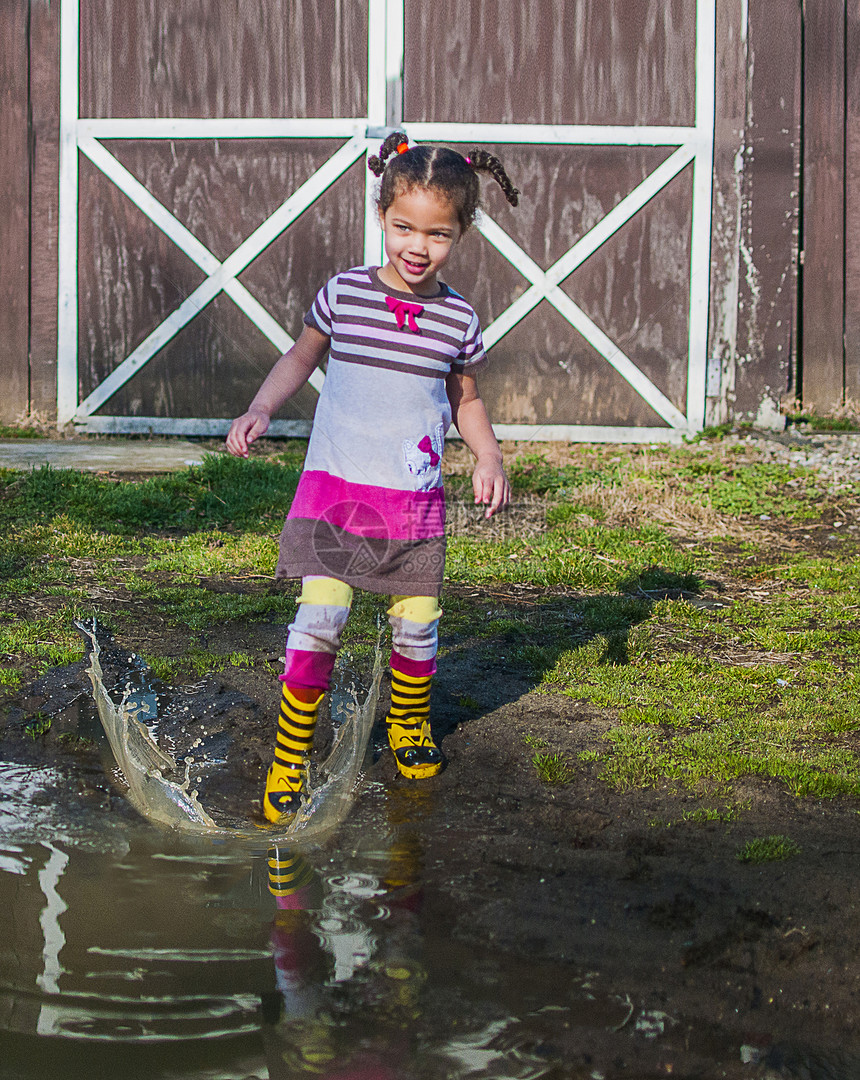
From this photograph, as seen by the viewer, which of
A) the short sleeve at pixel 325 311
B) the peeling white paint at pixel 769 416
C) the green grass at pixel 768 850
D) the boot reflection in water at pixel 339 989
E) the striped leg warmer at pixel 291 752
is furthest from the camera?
the peeling white paint at pixel 769 416

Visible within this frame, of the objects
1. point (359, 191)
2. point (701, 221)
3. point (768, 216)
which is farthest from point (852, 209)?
point (359, 191)

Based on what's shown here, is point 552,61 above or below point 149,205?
above

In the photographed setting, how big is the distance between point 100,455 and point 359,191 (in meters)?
2.48

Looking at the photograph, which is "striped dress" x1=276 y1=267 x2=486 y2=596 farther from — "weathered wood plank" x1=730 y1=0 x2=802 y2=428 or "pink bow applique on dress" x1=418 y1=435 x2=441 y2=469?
"weathered wood plank" x1=730 y1=0 x2=802 y2=428

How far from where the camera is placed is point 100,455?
688 cm

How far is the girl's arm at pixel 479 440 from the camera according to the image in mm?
2951

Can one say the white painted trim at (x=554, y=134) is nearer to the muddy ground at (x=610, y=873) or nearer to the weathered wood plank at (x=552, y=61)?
the weathered wood plank at (x=552, y=61)

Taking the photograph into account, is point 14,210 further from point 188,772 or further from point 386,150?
point 188,772

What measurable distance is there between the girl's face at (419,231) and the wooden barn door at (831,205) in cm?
582

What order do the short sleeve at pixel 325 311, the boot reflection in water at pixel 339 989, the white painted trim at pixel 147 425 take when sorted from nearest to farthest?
1. the boot reflection in water at pixel 339 989
2. the short sleeve at pixel 325 311
3. the white painted trim at pixel 147 425

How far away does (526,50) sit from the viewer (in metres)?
7.50

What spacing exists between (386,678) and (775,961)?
1831 millimetres

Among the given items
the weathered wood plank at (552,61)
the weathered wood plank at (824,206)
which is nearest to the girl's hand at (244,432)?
the weathered wood plank at (552,61)

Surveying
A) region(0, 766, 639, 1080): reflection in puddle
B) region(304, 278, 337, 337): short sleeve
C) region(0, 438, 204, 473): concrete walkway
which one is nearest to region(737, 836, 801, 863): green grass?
region(0, 766, 639, 1080): reflection in puddle
